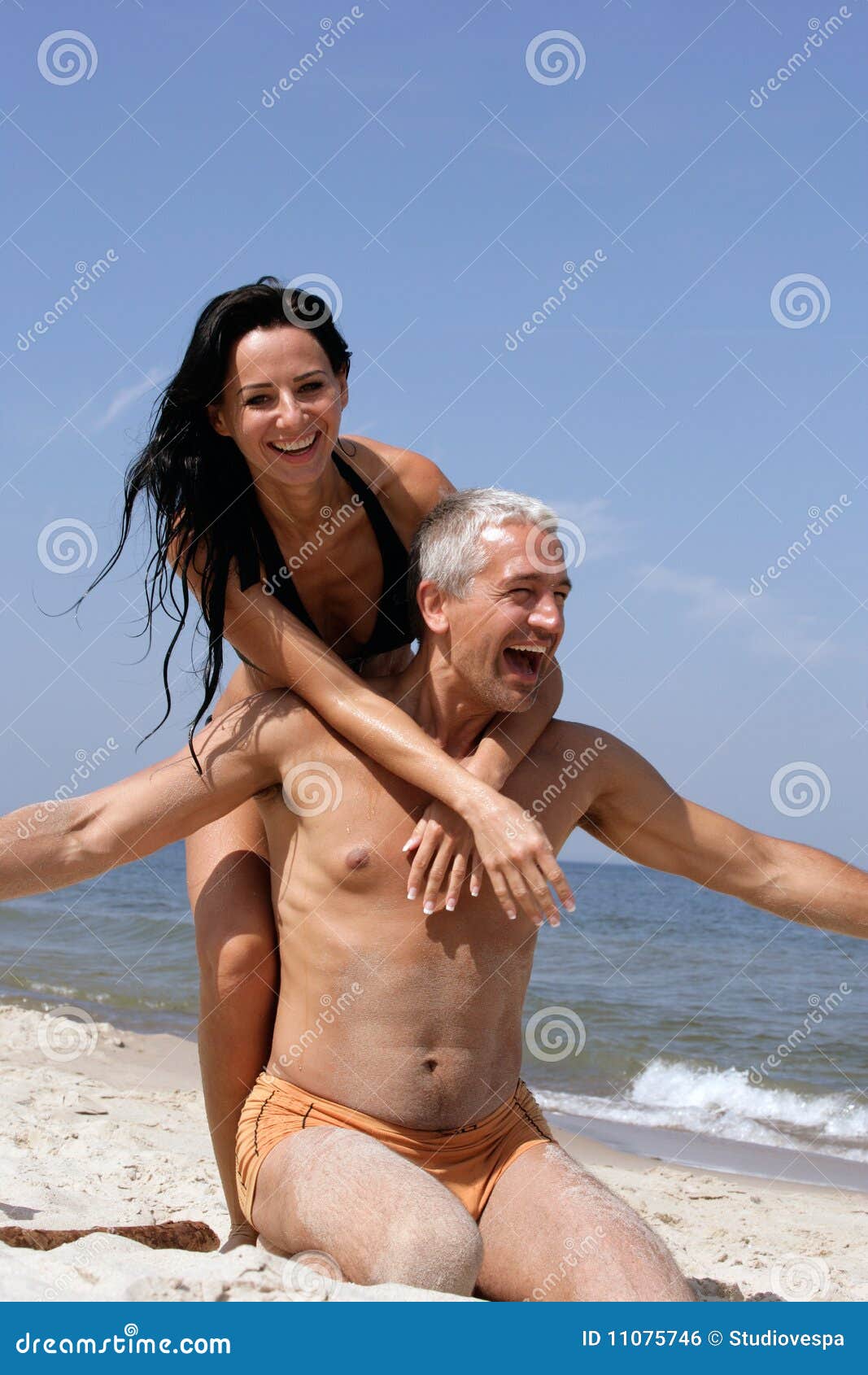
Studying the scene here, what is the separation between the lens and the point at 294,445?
3963mm

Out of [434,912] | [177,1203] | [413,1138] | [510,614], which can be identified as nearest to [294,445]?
[510,614]

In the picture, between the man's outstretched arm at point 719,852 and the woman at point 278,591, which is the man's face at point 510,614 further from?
the man's outstretched arm at point 719,852

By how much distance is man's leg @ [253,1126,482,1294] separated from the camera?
285cm

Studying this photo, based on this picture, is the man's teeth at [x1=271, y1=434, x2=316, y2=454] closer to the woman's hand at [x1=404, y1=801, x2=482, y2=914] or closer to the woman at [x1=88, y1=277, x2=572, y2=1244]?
the woman at [x1=88, y1=277, x2=572, y2=1244]

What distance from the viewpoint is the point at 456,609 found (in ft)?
11.8

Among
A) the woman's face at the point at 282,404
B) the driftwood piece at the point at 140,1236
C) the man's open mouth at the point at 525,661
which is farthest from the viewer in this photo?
the woman's face at the point at 282,404

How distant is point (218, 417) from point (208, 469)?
0.61 feet

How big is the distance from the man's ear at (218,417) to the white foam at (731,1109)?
641cm

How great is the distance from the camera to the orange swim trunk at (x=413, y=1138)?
11.0ft

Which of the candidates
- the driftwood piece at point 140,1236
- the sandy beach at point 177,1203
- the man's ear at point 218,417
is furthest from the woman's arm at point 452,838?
the man's ear at point 218,417

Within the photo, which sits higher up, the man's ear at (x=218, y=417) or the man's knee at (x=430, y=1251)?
the man's ear at (x=218, y=417)

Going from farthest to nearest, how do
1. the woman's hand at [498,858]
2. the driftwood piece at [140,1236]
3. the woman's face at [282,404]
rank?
the woman's face at [282,404] → the driftwood piece at [140,1236] → the woman's hand at [498,858]

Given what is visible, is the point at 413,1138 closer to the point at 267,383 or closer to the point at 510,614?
the point at 510,614

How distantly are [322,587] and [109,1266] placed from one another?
215 centimetres
